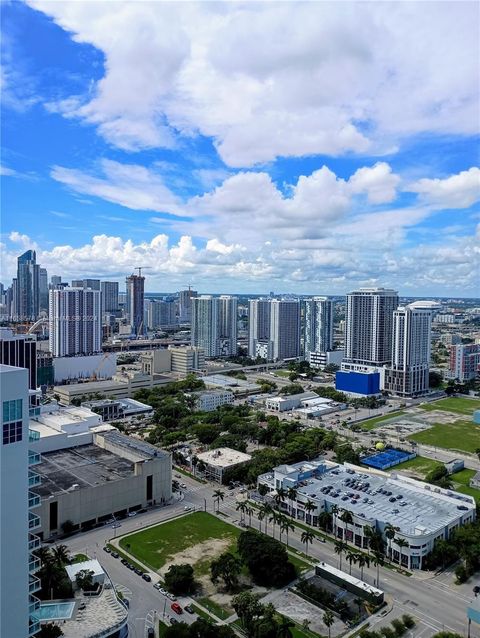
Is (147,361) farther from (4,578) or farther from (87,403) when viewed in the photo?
(4,578)

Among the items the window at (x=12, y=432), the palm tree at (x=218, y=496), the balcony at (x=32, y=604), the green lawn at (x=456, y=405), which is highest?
the window at (x=12, y=432)

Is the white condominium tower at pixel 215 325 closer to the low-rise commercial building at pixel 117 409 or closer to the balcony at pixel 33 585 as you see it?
the low-rise commercial building at pixel 117 409

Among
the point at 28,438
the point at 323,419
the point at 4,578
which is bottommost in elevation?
the point at 323,419

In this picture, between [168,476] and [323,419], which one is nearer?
[168,476]

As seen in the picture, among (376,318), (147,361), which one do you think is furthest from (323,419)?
(147,361)

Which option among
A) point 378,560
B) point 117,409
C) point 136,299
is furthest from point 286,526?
point 136,299

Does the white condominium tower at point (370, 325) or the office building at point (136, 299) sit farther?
the office building at point (136, 299)

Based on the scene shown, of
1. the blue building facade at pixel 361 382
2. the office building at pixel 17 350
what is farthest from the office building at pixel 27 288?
the blue building facade at pixel 361 382
